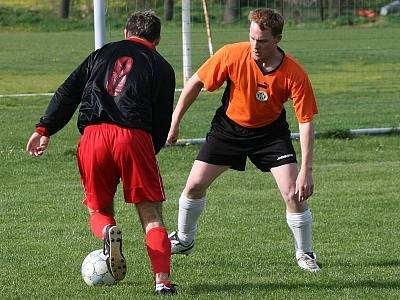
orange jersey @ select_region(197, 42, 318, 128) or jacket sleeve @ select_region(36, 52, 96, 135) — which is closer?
jacket sleeve @ select_region(36, 52, 96, 135)

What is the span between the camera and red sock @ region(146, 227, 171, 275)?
6.55 metres

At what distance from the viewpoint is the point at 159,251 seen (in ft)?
21.5

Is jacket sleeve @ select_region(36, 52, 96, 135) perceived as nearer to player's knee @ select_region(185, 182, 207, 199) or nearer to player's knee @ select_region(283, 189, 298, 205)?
player's knee @ select_region(185, 182, 207, 199)

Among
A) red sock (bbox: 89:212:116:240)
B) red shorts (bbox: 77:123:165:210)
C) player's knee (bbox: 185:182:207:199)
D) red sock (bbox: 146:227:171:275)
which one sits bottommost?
player's knee (bbox: 185:182:207:199)

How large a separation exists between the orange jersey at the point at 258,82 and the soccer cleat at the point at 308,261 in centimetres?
99

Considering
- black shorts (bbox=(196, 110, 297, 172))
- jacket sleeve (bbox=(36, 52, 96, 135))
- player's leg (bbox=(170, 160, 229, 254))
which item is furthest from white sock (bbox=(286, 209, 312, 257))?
jacket sleeve (bbox=(36, 52, 96, 135))

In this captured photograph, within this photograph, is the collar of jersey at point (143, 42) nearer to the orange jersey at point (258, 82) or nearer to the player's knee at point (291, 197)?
the orange jersey at point (258, 82)

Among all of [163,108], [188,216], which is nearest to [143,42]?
[163,108]

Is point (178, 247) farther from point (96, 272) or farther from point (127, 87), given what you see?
point (127, 87)

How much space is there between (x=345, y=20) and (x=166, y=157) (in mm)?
14743

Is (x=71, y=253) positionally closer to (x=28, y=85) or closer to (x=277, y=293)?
(x=277, y=293)

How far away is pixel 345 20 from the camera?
91.4 feet

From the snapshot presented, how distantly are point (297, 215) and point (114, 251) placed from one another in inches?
71.3

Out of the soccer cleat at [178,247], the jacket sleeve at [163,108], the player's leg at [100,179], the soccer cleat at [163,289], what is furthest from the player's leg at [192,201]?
the soccer cleat at [163,289]
